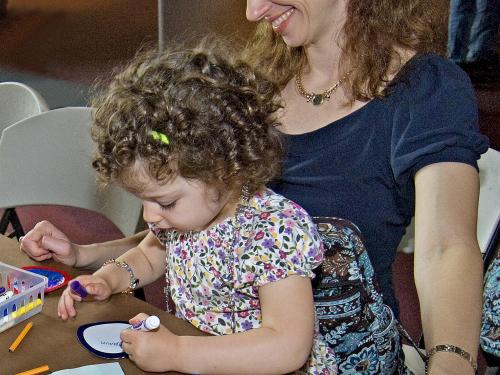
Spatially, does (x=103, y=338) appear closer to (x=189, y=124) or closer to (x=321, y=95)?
(x=189, y=124)

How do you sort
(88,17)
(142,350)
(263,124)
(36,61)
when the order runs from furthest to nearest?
(36,61)
(88,17)
(263,124)
(142,350)

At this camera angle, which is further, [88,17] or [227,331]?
[88,17]

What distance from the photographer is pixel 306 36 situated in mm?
1431

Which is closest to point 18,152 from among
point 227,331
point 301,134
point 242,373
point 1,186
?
point 1,186

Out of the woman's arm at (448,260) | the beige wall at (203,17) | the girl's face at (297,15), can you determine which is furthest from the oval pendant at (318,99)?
the beige wall at (203,17)

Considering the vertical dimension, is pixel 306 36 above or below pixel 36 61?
above

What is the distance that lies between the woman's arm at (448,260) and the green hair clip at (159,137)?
48 cm

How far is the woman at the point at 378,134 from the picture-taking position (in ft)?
4.24

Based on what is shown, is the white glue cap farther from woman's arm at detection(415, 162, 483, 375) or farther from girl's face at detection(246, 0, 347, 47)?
girl's face at detection(246, 0, 347, 47)

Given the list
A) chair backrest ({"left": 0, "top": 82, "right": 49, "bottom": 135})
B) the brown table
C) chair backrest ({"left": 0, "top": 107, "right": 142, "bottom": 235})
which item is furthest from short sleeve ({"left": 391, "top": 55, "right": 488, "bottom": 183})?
chair backrest ({"left": 0, "top": 82, "right": 49, "bottom": 135})

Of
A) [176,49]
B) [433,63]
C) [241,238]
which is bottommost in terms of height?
[241,238]

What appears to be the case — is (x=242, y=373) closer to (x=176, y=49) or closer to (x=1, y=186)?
(x=176, y=49)

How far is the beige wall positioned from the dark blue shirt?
6.25 ft

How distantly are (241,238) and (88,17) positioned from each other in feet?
10.8
